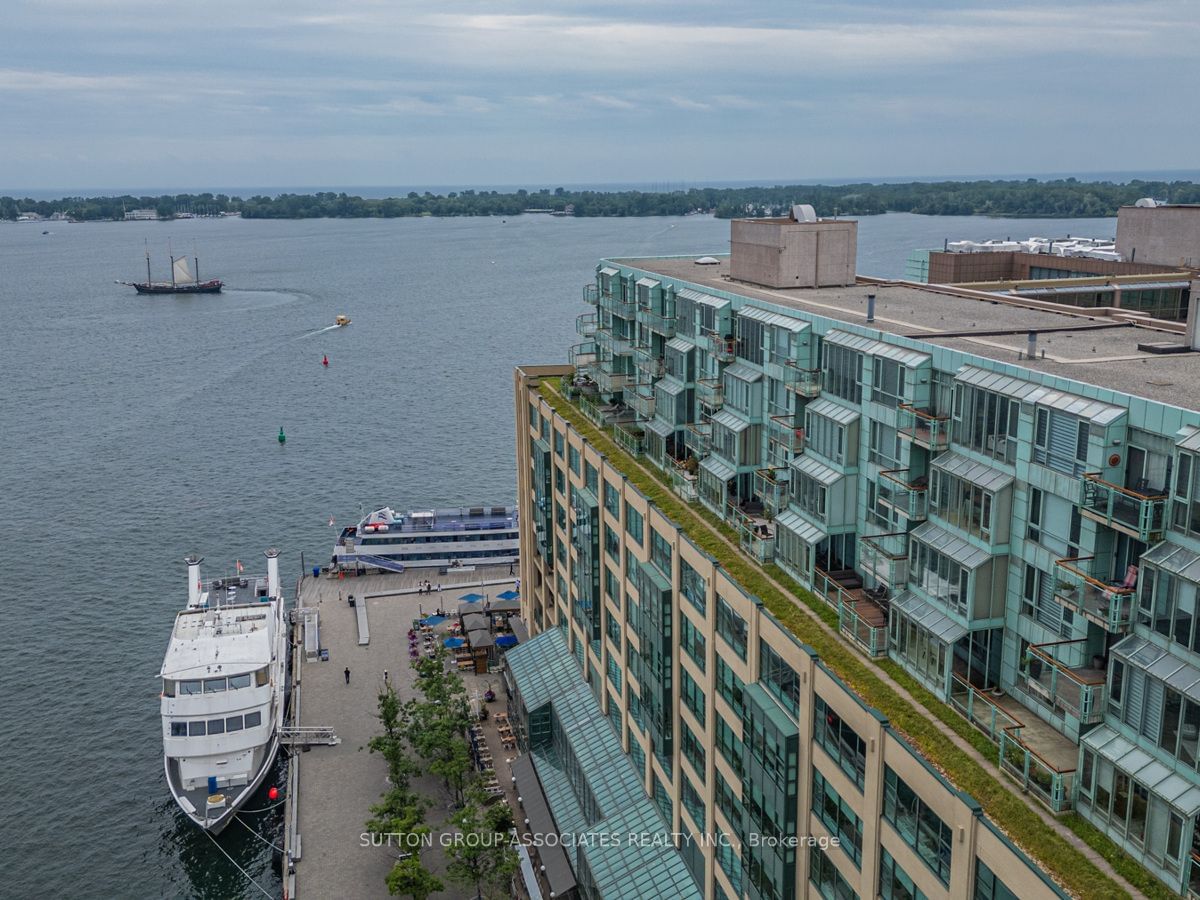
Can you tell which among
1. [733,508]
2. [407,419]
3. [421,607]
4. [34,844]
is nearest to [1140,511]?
[733,508]

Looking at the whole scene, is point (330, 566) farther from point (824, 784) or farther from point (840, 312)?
point (824, 784)

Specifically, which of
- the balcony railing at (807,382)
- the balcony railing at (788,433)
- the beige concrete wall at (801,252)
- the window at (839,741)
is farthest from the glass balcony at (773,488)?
the beige concrete wall at (801,252)

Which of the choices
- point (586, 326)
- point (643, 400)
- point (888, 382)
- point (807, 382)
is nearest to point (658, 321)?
point (643, 400)

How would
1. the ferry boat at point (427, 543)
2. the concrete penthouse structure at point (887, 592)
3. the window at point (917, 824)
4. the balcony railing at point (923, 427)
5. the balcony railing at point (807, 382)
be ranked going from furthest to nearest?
the ferry boat at point (427, 543)
the balcony railing at point (807, 382)
the balcony railing at point (923, 427)
the window at point (917, 824)
the concrete penthouse structure at point (887, 592)

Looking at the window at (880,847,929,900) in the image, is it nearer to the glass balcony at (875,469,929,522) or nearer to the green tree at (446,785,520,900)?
the glass balcony at (875,469,929,522)

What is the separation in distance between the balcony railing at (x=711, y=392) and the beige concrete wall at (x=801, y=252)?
29.4ft

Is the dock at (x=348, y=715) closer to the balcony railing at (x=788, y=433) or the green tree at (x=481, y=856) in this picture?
the green tree at (x=481, y=856)

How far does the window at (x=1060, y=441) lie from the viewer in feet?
91.4

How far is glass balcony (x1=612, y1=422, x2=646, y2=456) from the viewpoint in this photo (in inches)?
2347

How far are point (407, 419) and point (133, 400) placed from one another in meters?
47.2

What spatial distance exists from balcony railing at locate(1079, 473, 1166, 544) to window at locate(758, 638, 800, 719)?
466 inches

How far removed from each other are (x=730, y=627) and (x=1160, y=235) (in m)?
50.6

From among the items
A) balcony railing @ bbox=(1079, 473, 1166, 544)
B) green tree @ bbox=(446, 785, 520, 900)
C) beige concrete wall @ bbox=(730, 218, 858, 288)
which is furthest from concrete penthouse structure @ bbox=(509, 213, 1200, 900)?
green tree @ bbox=(446, 785, 520, 900)

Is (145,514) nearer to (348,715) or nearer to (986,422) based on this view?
(348,715)
